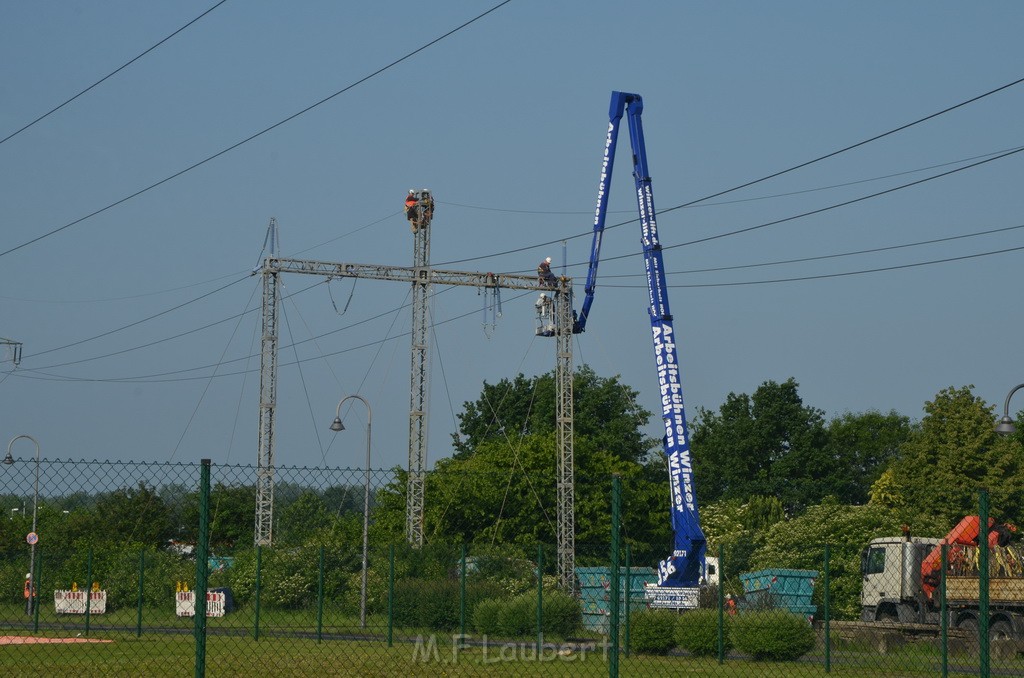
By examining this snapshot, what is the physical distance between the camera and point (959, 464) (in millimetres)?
55438

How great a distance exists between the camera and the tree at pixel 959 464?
5253cm

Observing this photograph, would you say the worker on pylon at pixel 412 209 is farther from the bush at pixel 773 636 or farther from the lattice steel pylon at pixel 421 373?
the bush at pixel 773 636

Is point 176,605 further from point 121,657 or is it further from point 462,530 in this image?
point 462,530

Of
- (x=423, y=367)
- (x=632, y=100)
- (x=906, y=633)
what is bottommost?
(x=906, y=633)

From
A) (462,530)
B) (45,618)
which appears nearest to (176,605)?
(45,618)

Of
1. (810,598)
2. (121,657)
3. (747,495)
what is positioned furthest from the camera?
(747,495)

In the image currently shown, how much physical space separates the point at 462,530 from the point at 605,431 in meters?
19.8

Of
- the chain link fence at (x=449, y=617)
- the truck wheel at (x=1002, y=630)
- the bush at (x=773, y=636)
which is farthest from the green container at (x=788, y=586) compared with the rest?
the bush at (x=773, y=636)

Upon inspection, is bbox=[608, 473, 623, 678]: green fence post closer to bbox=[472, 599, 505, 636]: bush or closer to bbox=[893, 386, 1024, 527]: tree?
bbox=[472, 599, 505, 636]: bush

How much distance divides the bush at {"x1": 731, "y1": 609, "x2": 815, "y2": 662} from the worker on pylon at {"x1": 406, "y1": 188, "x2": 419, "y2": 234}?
75.7ft

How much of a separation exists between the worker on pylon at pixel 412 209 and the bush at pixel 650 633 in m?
22.0

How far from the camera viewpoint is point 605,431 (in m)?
78.9

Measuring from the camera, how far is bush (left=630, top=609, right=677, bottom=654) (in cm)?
2139

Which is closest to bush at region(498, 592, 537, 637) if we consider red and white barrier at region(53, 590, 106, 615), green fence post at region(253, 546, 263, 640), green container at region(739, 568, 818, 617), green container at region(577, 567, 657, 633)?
green container at region(577, 567, 657, 633)
